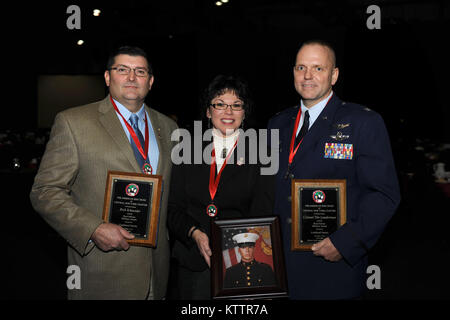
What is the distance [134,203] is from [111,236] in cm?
19

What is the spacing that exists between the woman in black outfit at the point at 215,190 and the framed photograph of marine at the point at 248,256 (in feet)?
0.69

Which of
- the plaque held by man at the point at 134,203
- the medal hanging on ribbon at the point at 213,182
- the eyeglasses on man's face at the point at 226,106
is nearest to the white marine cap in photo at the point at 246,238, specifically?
the medal hanging on ribbon at the point at 213,182

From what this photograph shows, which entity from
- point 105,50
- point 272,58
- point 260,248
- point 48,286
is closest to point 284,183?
point 260,248

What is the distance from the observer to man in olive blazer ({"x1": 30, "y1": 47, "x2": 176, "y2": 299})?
80.5 inches

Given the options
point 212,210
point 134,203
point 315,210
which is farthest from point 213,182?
point 315,210

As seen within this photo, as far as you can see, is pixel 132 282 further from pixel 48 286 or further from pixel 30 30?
pixel 30 30

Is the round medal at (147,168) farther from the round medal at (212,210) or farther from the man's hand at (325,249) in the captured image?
the man's hand at (325,249)

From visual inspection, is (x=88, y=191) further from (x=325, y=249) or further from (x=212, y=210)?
(x=325, y=249)

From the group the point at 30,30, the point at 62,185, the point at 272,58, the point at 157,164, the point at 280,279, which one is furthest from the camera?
the point at 272,58

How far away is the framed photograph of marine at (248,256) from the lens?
1897 mm

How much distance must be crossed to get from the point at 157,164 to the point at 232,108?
52cm

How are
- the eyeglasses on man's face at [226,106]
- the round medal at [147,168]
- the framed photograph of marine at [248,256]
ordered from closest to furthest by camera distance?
1. the framed photograph of marine at [248,256]
2. the round medal at [147,168]
3. the eyeglasses on man's face at [226,106]

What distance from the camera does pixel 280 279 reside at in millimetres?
1900

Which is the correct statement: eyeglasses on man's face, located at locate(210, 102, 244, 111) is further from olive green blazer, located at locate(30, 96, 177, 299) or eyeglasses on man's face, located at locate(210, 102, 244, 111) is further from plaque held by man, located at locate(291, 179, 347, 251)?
plaque held by man, located at locate(291, 179, 347, 251)
